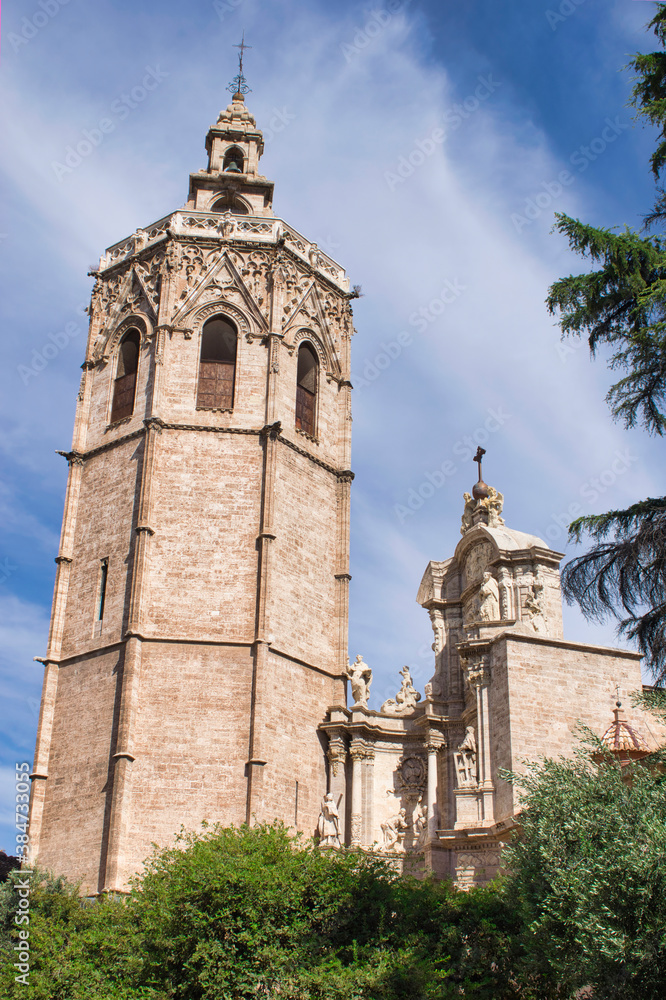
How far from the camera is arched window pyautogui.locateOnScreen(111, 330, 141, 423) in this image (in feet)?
97.5

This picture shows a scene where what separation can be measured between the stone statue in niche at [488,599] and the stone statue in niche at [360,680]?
3496 millimetres

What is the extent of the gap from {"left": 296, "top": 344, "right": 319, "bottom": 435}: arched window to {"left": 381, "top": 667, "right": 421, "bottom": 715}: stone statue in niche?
6716 millimetres

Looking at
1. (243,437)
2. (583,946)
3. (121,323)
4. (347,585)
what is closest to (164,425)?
(243,437)

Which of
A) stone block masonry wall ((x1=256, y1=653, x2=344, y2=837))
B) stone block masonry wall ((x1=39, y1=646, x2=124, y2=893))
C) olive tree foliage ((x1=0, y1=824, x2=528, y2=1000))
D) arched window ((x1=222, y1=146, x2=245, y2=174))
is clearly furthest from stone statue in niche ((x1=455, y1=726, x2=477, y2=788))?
Result: arched window ((x1=222, y1=146, x2=245, y2=174))

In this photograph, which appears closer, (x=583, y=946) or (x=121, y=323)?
(x=583, y=946)

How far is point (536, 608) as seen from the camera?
2514 cm

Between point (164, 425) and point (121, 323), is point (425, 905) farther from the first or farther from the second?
point (121, 323)

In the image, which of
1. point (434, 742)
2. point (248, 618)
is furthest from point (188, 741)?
point (434, 742)

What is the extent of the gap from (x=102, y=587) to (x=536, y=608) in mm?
9939

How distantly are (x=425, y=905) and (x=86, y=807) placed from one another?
10.2 m

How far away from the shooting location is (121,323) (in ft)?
101

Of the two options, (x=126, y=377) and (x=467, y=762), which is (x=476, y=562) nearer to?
(x=467, y=762)

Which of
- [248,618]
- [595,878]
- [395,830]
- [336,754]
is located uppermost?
[248,618]

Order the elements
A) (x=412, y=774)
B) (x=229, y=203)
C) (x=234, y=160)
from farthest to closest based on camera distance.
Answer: (x=234, y=160) < (x=229, y=203) < (x=412, y=774)
